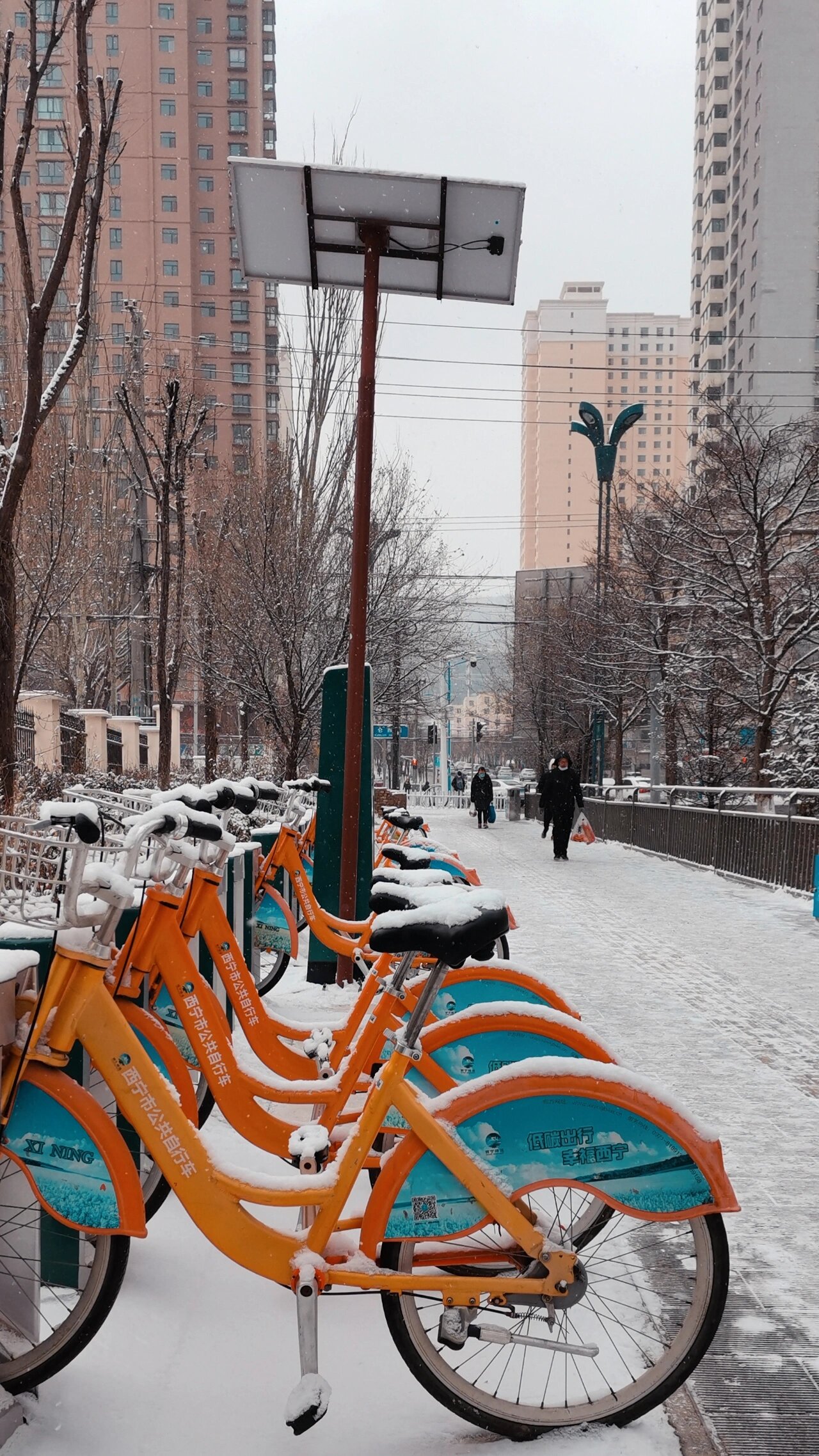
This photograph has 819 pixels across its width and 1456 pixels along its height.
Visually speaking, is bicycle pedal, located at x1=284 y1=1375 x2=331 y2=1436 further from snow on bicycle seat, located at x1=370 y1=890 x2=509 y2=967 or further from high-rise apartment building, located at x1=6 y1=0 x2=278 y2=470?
high-rise apartment building, located at x1=6 y1=0 x2=278 y2=470

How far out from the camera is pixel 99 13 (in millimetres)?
94438

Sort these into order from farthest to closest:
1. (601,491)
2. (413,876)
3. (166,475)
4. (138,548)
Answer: (601,491), (138,548), (166,475), (413,876)

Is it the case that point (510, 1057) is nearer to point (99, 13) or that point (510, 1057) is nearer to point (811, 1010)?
point (811, 1010)

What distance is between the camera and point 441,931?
2.60 m

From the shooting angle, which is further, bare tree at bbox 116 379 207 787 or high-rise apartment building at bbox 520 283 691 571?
high-rise apartment building at bbox 520 283 691 571

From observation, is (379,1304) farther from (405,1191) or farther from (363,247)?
(363,247)

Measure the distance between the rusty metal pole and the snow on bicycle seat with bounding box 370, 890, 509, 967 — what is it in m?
3.93

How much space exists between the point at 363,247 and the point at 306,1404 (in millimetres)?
5585

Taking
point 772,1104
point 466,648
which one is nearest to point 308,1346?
point 772,1104

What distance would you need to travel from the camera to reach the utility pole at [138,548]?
1923cm

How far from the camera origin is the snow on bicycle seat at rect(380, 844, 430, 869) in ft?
15.1

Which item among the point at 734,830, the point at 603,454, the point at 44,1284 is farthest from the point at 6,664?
the point at 603,454

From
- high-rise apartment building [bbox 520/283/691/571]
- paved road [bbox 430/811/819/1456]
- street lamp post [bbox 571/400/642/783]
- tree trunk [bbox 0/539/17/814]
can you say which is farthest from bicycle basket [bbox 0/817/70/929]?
high-rise apartment building [bbox 520/283/691/571]

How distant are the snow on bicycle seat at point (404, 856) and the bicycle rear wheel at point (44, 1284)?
1.98 m
